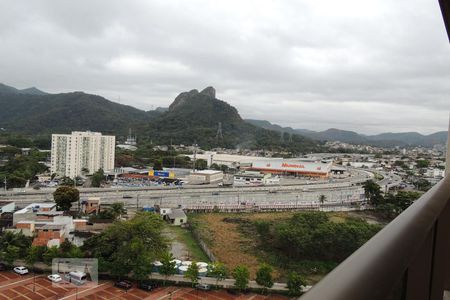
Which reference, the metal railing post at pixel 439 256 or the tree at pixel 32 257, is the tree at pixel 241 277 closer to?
the tree at pixel 32 257

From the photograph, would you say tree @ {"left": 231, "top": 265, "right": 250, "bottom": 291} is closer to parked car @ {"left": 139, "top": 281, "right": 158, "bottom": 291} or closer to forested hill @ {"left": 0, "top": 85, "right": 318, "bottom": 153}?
parked car @ {"left": 139, "top": 281, "right": 158, "bottom": 291}

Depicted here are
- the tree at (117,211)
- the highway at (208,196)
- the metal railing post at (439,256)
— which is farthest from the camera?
the highway at (208,196)

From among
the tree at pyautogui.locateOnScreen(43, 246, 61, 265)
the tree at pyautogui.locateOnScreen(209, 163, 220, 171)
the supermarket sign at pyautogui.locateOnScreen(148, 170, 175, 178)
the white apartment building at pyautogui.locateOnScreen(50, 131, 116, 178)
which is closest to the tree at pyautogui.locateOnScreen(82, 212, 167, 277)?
the tree at pyautogui.locateOnScreen(43, 246, 61, 265)

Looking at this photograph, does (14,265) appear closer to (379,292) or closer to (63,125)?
(379,292)

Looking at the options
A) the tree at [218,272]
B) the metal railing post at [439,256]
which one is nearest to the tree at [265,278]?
the tree at [218,272]

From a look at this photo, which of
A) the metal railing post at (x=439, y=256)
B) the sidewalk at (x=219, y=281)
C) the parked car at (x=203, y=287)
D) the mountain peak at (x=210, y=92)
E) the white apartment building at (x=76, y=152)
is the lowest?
the parked car at (x=203, y=287)

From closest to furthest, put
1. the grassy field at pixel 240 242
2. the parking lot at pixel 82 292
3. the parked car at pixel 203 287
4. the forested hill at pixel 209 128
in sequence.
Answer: the parking lot at pixel 82 292
the parked car at pixel 203 287
the grassy field at pixel 240 242
the forested hill at pixel 209 128

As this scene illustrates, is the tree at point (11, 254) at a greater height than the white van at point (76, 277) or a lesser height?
greater

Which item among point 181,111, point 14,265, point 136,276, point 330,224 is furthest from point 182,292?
point 181,111
